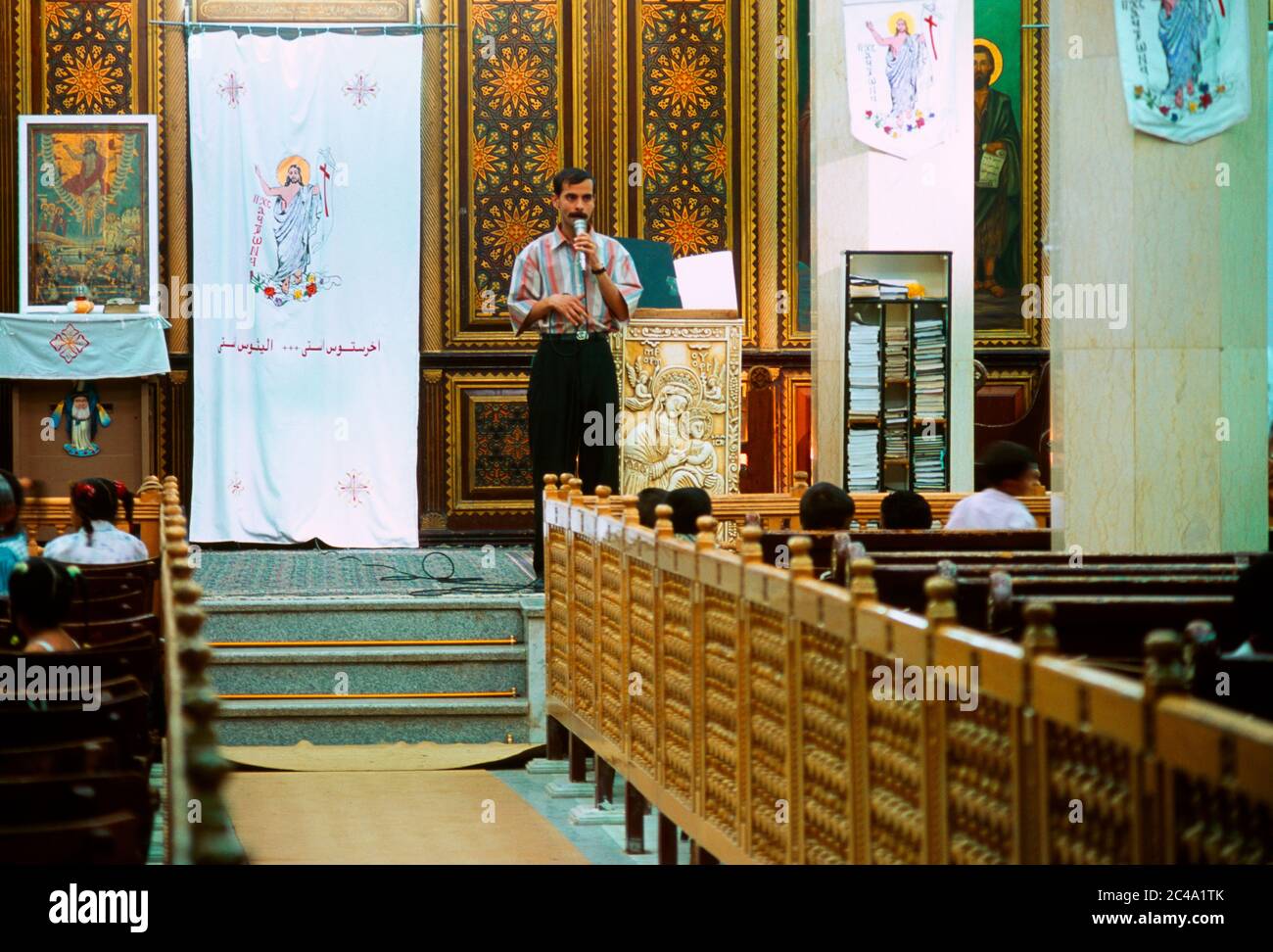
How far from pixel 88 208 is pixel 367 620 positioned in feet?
15.3

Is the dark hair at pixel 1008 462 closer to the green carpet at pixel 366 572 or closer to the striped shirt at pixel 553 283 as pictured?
the striped shirt at pixel 553 283

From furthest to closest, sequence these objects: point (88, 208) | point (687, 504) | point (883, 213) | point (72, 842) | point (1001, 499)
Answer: point (88, 208)
point (883, 213)
point (1001, 499)
point (687, 504)
point (72, 842)

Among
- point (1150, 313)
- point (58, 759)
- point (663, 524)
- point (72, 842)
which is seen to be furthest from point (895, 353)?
point (72, 842)

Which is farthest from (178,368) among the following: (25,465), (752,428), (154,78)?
(752,428)

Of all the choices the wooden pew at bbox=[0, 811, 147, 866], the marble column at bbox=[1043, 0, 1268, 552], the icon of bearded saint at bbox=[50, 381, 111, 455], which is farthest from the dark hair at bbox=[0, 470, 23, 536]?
the icon of bearded saint at bbox=[50, 381, 111, 455]

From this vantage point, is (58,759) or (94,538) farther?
(94,538)

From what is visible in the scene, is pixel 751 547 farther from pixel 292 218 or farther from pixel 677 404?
pixel 292 218

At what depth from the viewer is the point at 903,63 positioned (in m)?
8.98

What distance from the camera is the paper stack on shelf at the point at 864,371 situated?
882 centimetres

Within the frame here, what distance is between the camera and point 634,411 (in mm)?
8750

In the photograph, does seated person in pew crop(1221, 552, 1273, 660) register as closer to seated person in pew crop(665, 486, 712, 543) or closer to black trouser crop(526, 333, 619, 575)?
seated person in pew crop(665, 486, 712, 543)
